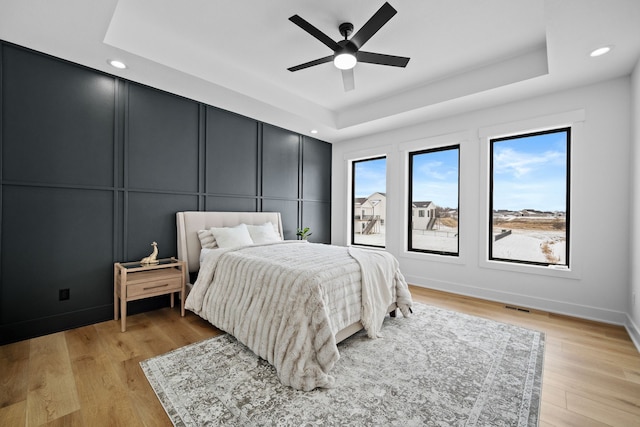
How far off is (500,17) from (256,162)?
11.3ft

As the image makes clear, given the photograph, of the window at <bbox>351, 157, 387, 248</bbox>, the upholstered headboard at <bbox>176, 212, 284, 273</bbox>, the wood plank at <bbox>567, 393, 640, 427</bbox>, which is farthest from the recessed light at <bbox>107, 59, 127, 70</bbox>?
the wood plank at <bbox>567, 393, 640, 427</bbox>

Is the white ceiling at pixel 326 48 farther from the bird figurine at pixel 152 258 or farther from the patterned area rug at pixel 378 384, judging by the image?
the patterned area rug at pixel 378 384

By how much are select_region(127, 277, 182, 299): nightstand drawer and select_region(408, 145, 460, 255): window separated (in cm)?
363

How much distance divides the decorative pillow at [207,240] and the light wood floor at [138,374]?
2.84 feet

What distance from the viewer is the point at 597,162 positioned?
3.06 metres

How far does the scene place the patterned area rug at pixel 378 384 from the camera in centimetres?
159

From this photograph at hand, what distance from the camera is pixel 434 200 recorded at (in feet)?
15.0

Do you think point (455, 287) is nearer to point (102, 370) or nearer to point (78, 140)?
point (102, 370)

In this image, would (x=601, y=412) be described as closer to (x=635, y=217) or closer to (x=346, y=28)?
(x=635, y=217)

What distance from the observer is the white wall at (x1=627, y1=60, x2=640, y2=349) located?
2588mm

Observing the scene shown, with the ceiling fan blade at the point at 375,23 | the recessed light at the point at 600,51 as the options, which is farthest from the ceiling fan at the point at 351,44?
the recessed light at the point at 600,51

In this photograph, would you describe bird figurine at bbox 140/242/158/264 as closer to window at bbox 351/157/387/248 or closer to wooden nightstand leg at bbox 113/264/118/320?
Result: wooden nightstand leg at bbox 113/264/118/320

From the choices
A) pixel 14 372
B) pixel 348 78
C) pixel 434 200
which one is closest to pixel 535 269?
pixel 434 200

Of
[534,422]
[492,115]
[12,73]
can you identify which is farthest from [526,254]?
[12,73]
